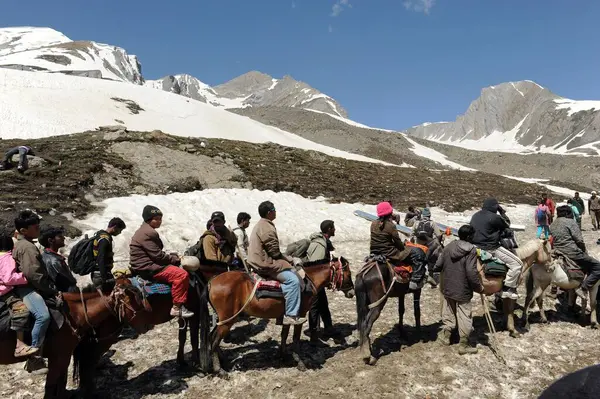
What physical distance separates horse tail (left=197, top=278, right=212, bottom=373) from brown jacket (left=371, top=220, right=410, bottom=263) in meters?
3.78

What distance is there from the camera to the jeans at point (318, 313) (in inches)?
343

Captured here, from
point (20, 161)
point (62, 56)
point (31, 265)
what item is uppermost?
point (62, 56)

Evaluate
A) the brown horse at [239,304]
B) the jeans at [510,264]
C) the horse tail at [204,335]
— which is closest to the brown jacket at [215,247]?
the brown horse at [239,304]

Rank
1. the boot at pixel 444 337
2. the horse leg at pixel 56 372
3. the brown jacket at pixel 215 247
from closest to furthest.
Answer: the horse leg at pixel 56 372, the boot at pixel 444 337, the brown jacket at pixel 215 247

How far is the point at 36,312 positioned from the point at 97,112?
5284 centimetres

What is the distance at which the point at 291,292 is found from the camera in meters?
7.41

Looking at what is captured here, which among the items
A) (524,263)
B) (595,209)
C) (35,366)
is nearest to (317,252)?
(524,263)

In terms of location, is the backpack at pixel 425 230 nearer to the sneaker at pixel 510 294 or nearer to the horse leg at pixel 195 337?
the sneaker at pixel 510 294

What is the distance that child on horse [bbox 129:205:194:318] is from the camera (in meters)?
6.84

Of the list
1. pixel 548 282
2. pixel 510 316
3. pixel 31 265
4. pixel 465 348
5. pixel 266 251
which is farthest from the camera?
pixel 548 282

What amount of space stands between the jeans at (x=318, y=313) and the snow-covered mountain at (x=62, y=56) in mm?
113917

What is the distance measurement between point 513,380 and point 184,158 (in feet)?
79.5

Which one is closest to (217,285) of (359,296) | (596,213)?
(359,296)

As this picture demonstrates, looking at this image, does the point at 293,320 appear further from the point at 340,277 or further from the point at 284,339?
the point at 340,277
